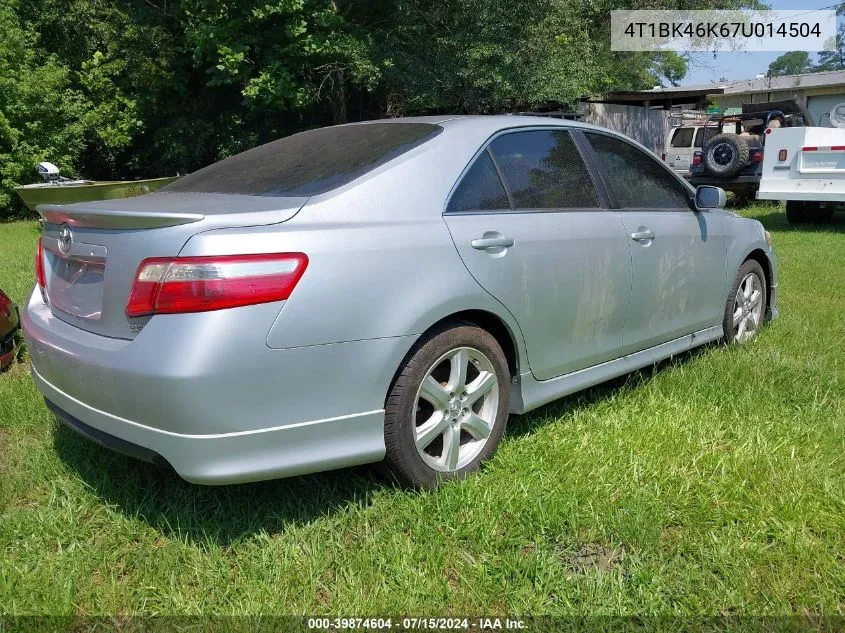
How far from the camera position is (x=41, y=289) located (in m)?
3.15

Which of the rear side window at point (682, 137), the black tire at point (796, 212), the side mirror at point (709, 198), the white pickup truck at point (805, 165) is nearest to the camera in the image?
the side mirror at point (709, 198)

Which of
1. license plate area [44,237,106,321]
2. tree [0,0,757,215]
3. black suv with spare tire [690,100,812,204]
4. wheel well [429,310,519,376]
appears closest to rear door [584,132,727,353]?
wheel well [429,310,519,376]

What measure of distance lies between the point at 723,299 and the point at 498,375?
7.23 feet

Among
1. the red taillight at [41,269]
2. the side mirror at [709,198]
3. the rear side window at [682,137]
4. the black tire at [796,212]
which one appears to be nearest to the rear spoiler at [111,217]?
the red taillight at [41,269]

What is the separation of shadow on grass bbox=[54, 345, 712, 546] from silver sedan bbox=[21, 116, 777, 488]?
333 mm

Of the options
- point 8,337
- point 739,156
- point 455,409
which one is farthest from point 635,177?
point 739,156

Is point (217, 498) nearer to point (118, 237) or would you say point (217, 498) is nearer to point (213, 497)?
point (213, 497)

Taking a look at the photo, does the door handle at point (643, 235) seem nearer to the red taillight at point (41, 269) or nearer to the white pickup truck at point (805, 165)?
the red taillight at point (41, 269)

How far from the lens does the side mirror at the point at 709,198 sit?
13.8 feet

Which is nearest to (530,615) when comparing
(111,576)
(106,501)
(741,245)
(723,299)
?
(111,576)

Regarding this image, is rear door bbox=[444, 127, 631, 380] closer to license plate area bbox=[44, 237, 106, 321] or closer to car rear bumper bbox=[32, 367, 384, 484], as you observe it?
car rear bumper bbox=[32, 367, 384, 484]

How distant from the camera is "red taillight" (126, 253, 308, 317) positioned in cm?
225

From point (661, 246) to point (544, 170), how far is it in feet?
2.90

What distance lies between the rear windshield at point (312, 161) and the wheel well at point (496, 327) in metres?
0.68
